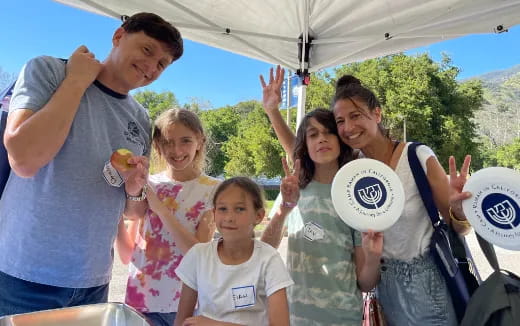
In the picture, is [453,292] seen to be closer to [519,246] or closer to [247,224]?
[519,246]

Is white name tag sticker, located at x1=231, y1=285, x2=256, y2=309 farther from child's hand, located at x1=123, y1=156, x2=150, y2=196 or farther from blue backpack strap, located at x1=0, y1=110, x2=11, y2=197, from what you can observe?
blue backpack strap, located at x1=0, y1=110, x2=11, y2=197

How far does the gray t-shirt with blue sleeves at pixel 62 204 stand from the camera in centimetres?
119

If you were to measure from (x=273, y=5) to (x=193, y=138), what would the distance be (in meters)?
1.63

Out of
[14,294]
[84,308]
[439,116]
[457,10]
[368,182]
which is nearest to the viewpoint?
[84,308]

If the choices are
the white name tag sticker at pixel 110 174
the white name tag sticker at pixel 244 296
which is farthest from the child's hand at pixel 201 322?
the white name tag sticker at pixel 110 174

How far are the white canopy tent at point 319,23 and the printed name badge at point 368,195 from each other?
5.95ft

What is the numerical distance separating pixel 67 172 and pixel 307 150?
1.09 metres

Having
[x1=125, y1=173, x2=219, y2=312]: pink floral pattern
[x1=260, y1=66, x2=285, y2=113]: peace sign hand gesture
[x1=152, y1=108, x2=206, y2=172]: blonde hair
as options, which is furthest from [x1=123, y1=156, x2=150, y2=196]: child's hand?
[x1=260, y1=66, x2=285, y2=113]: peace sign hand gesture

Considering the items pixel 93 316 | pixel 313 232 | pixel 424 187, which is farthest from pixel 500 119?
pixel 93 316

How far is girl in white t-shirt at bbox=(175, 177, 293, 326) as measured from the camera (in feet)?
4.53

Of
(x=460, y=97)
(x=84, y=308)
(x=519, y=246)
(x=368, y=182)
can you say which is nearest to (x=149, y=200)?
(x=84, y=308)

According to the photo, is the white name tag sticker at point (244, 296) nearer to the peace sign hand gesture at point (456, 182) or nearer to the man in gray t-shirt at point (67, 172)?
the man in gray t-shirt at point (67, 172)

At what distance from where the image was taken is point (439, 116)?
18766 mm

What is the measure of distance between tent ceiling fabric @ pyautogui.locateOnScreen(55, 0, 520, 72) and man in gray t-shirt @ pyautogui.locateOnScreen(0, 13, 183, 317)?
4.91 feet
